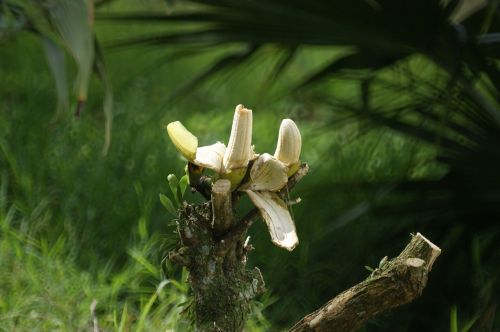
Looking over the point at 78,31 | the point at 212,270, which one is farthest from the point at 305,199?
the point at 212,270

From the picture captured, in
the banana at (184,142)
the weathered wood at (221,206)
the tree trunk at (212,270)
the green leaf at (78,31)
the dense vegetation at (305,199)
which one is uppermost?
the green leaf at (78,31)

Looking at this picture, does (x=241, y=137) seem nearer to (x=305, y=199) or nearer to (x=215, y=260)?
(x=215, y=260)

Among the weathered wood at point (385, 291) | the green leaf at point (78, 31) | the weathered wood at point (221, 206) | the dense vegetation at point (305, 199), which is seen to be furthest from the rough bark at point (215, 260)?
the dense vegetation at point (305, 199)

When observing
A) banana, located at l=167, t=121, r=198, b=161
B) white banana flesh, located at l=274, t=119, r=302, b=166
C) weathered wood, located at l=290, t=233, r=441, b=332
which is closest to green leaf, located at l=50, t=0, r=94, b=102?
banana, located at l=167, t=121, r=198, b=161

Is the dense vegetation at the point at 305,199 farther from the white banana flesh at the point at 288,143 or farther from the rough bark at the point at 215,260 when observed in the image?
the white banana flesh at the point at 288,143

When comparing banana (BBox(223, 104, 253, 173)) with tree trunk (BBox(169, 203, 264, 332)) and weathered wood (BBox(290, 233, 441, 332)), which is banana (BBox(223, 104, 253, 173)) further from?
weathered wood (BBox(290, 233, 441, 332))

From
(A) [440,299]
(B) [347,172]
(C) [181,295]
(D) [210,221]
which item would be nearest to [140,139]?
(B) [347,172]

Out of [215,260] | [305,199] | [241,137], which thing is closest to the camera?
[241,137]

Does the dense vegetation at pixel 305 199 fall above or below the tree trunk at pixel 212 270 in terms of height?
below
